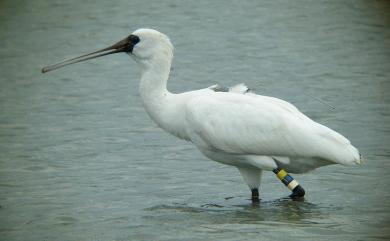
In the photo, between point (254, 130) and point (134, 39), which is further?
point (134, 39)

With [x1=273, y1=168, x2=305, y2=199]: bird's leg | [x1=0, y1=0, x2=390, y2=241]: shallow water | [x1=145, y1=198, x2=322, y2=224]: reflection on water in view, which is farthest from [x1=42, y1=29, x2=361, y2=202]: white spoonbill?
[x1=0, y1=0, x2=390, y2=241]: shallow water

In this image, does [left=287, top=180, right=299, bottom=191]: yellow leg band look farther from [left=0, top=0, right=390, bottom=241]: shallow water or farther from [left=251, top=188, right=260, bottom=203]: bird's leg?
[left=251, top=188, right=260, bottom=203]: bird's leg

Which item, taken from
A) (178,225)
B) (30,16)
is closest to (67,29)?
(30,16)

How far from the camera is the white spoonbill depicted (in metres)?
11.6

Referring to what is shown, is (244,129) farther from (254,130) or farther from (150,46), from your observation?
(150,46)

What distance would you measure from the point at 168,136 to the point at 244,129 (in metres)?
3.34

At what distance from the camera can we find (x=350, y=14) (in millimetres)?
22141

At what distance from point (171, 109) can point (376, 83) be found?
20.9 feet

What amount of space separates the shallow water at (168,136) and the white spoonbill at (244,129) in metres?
0.43

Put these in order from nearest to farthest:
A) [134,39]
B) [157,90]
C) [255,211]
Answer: [255,211]
[157,90]
[134,39]

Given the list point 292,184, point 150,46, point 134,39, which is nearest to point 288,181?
point 292,184

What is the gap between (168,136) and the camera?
15062 millimetres

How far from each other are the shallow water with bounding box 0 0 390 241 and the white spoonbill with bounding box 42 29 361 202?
43 cm

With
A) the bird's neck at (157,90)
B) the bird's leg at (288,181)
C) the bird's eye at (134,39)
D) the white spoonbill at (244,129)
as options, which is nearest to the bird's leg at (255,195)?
the white spoonbill at (244,129)
